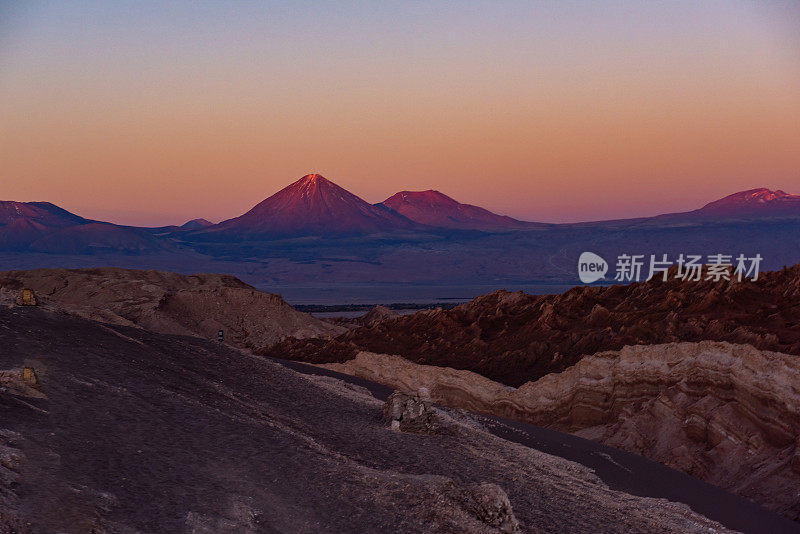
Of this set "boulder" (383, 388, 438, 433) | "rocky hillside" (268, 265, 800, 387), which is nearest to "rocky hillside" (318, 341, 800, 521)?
"rocky hillside" (268, 265, 800, 387)

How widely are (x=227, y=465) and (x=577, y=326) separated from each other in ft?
78.8

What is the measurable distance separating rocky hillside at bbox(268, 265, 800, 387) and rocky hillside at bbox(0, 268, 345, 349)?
15.8m

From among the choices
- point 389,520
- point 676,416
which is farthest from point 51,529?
point 676,416

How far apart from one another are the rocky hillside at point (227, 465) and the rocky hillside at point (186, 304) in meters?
37.2

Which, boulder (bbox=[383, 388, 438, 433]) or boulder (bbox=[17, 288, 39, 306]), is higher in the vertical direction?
boulder (bbox=[17, 288, 39, 306])

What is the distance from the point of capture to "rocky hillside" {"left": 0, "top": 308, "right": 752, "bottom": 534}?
955cm

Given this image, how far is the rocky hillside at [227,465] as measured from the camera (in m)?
9.55

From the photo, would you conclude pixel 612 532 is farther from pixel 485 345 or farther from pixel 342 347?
pixel 342 347

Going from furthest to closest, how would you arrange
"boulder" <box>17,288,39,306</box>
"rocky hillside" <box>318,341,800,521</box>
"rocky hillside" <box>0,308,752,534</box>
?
1. "boulder" <box>17,288,39,306</box>
2. "rocky hillside" <box>318,341,800,521</box>
3. "rocky hillside" <box>0,308,752,534</box>

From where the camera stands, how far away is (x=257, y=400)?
17672 mm

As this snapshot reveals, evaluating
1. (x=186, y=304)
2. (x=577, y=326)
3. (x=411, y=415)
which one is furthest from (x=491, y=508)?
(x=186, y=304)

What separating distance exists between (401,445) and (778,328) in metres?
15.8

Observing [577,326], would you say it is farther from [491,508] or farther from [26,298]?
[491,508]

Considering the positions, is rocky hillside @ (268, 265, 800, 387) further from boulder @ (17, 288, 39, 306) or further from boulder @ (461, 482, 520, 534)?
boulder @ (17, 288, 39, 306)
